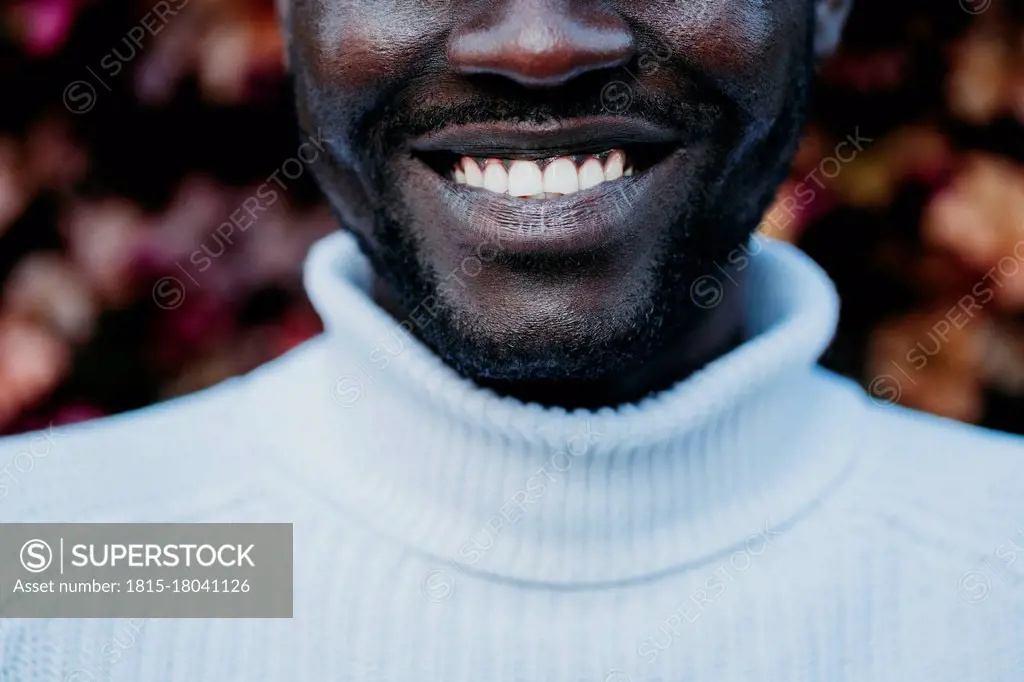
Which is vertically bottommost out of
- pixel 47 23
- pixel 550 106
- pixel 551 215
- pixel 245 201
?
pixel 551 215

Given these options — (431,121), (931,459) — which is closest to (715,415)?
(931,459)

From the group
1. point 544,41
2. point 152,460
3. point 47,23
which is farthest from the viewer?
point 47,23

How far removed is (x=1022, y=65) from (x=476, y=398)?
148 centimetres

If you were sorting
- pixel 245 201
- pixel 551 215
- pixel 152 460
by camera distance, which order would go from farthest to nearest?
1. pixel 245 201
2. pixel 152 460
3. pixel 551 215

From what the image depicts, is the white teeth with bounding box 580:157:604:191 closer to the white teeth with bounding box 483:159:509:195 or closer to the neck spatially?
the white teeth with bounding box 483:159:509:195

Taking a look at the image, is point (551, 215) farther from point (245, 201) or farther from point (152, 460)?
point (245, 201)

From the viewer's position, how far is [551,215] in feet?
4.57

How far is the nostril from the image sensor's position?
1.29 m

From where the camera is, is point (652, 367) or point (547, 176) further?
point (652, 367)

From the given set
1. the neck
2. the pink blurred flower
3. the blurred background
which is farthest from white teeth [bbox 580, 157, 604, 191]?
the pink blurred flower

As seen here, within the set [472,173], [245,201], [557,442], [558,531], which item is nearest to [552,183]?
[472,173]

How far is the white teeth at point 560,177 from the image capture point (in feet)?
4.64

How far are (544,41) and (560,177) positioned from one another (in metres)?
0.19

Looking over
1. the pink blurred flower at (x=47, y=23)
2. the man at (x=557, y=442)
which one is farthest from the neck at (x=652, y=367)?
the pink blurred flower at (x=47, y=23)
